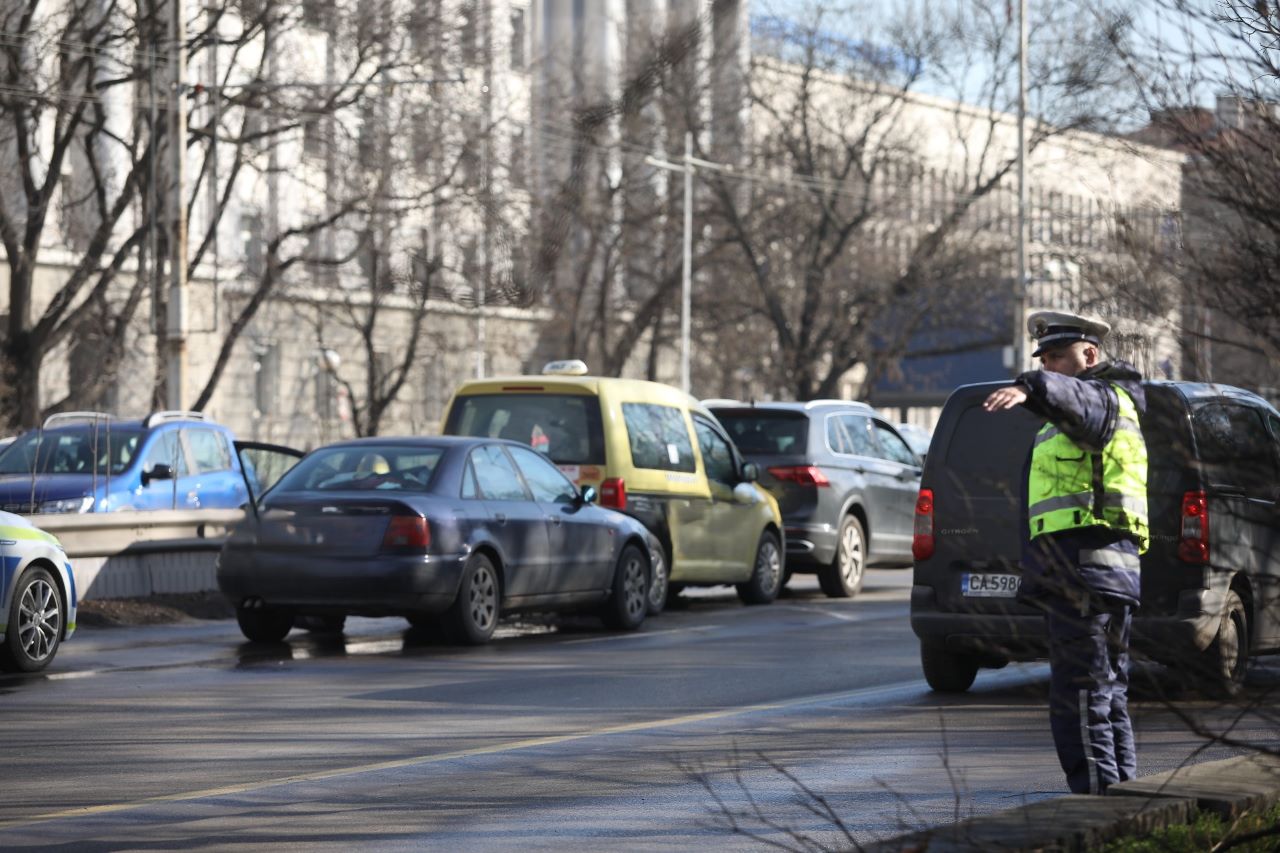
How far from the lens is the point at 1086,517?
7.27m

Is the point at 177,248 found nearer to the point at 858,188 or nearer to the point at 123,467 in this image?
the point at 123,467

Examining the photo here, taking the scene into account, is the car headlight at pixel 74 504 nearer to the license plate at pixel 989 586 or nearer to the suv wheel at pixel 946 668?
the suv wheel at pixel 946 668

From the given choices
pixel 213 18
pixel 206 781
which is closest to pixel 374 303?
pixel 213 18

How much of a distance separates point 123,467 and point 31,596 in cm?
808

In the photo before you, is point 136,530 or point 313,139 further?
point 313,139

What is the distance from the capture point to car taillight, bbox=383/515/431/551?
14141mm

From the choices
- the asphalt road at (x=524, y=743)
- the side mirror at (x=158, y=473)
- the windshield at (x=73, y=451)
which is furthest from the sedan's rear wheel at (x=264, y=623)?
the side mirror at (x=158, y=473)

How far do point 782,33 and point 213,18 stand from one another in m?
17.7

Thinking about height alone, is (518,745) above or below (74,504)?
below

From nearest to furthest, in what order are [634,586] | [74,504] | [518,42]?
1. [634,586]
2. [74,504]
3. [518,42]

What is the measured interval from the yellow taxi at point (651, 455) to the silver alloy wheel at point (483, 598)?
184cm

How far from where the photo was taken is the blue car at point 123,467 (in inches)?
765

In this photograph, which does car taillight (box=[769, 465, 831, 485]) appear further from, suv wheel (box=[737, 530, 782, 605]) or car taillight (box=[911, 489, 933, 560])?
car taillight (box=[911, 489, 933, 560])

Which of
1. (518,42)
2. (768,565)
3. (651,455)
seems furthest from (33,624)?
(518,42)
